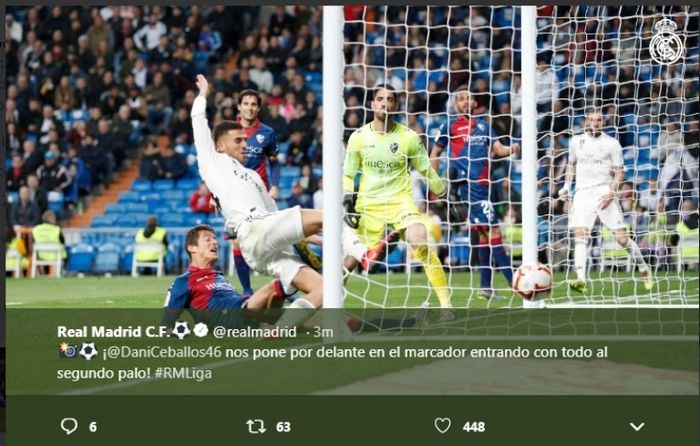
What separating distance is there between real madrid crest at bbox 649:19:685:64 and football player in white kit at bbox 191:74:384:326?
11.1 ft

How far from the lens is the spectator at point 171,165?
19609 mm

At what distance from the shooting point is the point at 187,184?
65.5 feet

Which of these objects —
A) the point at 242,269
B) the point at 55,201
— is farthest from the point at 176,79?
the point at 242,269

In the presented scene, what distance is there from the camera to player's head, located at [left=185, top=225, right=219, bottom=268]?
23.8ft

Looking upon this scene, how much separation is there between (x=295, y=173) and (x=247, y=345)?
13.1 metres

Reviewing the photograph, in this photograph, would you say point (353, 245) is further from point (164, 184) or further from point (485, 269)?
point (164, 184)

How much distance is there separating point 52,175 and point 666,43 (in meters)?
12.2

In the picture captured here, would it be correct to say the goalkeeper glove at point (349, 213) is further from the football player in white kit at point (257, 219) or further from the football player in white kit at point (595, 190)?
the football player in white kit at point (595, 190)

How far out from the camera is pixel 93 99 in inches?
822

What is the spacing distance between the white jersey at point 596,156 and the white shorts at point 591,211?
8cm

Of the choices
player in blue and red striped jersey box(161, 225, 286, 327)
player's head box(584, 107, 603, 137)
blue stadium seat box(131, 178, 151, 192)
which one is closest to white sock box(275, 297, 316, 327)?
player in blue and red striped jersey box(161, 225, 286, 327)

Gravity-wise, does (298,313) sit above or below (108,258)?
above

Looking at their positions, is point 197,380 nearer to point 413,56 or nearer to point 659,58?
point 659,58
